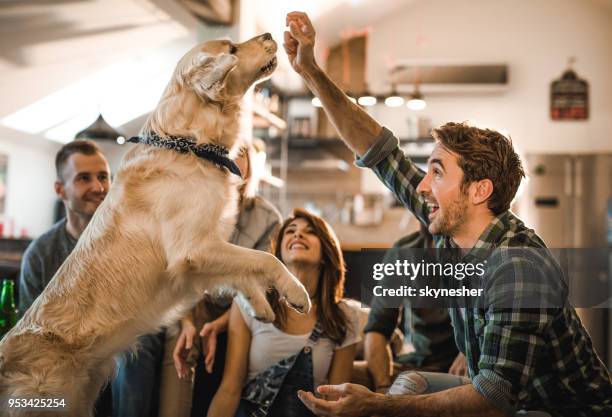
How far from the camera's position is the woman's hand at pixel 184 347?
1.99 metres

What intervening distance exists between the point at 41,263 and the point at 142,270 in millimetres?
778

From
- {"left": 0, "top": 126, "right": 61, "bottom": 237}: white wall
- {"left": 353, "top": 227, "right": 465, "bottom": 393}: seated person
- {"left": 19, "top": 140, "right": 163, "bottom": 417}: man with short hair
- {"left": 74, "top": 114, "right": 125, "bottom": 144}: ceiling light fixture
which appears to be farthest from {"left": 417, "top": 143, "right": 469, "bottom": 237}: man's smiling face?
{"left": 0, "top": 126, "right": 61, "bottom": 237}: white wall

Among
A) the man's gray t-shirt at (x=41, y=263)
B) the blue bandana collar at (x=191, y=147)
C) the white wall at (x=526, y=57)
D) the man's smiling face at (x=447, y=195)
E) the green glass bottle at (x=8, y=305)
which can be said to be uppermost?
the white wall at (x=526, y=57)

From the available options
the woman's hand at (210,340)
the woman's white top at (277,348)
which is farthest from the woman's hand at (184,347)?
the woman's white top at (277,348)

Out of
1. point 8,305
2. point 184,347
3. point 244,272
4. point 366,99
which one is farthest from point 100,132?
point 366,99

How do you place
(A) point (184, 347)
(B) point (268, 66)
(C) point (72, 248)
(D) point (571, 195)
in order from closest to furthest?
(B) point (268, 66), (A) point (184, 347), (C) point (72, 248), (D) point (571, 195)

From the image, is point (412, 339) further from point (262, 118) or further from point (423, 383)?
point (262, 118)

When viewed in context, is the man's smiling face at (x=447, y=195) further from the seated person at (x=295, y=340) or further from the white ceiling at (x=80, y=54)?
the white ceiling at (x=80, y=54)

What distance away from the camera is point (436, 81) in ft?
26.4

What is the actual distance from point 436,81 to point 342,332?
21.2ft

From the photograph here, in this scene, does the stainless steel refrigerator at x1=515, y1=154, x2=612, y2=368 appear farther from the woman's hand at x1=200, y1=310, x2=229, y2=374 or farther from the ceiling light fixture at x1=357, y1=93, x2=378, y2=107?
the woman's hand at x1=200, y1=310, x2=229, y2=374

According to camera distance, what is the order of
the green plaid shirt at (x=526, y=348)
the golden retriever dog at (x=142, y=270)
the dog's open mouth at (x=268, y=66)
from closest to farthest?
1. the green plaid shirt at (x=526, y=348)
2. the golden retriever dog at (x=142, y=270)
3. the dog's open mouth at (x=268, y=66)

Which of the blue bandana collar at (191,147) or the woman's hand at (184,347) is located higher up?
the blue bandana collar at (191,147)

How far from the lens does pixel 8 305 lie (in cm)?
233
